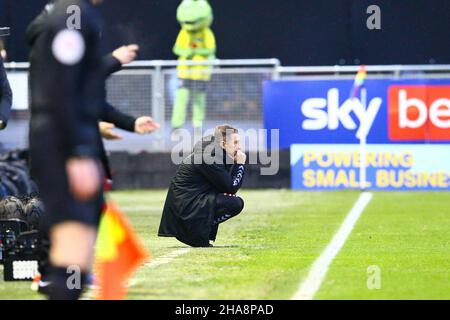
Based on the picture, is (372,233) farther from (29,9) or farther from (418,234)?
(29,9)

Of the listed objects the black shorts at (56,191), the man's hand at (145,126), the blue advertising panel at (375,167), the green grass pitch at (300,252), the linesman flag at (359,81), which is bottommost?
the blue advertising panel at (375,167)

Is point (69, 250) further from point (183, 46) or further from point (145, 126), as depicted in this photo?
point (183, 46)

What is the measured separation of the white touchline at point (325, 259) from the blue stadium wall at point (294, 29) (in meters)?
4.95

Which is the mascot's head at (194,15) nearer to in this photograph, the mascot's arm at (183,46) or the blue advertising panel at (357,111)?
A: the mascot's arm at (183,46)

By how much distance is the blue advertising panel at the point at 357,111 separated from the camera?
2203 cm

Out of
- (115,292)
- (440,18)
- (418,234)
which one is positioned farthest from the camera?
(440,18)

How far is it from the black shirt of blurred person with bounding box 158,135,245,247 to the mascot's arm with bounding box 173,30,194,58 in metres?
10.1

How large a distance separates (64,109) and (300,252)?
561 centimetres

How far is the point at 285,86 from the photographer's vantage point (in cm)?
2264

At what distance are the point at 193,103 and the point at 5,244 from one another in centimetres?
1147

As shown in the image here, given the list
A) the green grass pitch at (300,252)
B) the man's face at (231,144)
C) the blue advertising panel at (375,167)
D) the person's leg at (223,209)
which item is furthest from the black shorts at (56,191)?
the blue advertising panel at (375,167)

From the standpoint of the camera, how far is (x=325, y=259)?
12.1m

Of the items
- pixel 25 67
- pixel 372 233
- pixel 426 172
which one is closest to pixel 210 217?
pixel 372 233

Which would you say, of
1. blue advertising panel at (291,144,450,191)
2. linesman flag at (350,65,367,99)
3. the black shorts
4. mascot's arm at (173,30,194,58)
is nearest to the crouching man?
the black shorts
